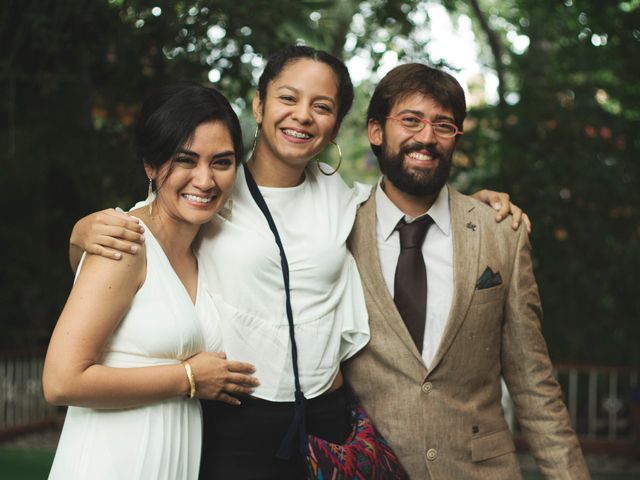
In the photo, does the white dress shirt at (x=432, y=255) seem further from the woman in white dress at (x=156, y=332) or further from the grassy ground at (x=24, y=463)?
the grassy ground at (x=24, y=463)

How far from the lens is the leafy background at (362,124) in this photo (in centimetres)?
475

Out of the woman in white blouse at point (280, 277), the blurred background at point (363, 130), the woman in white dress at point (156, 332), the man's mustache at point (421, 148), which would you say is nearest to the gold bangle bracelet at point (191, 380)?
the woman in white dress at point (156, 332)

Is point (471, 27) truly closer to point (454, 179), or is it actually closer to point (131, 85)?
point (454, 179)

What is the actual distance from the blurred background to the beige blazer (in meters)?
2.04

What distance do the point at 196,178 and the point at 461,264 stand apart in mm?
1058

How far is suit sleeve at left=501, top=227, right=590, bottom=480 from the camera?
2977 mm

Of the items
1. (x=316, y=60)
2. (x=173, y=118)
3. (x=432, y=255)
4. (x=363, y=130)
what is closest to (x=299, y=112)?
(x=316, y=60)

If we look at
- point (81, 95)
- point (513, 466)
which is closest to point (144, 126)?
point (513, 466)

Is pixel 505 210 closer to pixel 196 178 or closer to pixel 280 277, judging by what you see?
pixel 280 277

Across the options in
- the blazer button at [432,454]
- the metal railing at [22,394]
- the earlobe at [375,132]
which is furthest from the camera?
the metal railing at [22,394]

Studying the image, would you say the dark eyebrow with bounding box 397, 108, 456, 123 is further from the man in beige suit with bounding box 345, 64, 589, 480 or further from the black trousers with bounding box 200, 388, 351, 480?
the black trousers with bounding box 200, 388, 351, 480

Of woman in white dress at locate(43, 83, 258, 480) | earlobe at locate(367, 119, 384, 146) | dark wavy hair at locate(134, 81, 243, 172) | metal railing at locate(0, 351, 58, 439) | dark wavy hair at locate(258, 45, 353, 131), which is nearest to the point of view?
woman in white dress at locate(43, 83, 258, 480)

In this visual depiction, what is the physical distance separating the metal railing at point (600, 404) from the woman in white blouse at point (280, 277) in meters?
5.72

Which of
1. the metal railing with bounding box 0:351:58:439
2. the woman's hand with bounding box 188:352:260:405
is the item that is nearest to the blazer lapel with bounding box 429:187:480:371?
the woman's hand with bounding box 188:352:260:405
